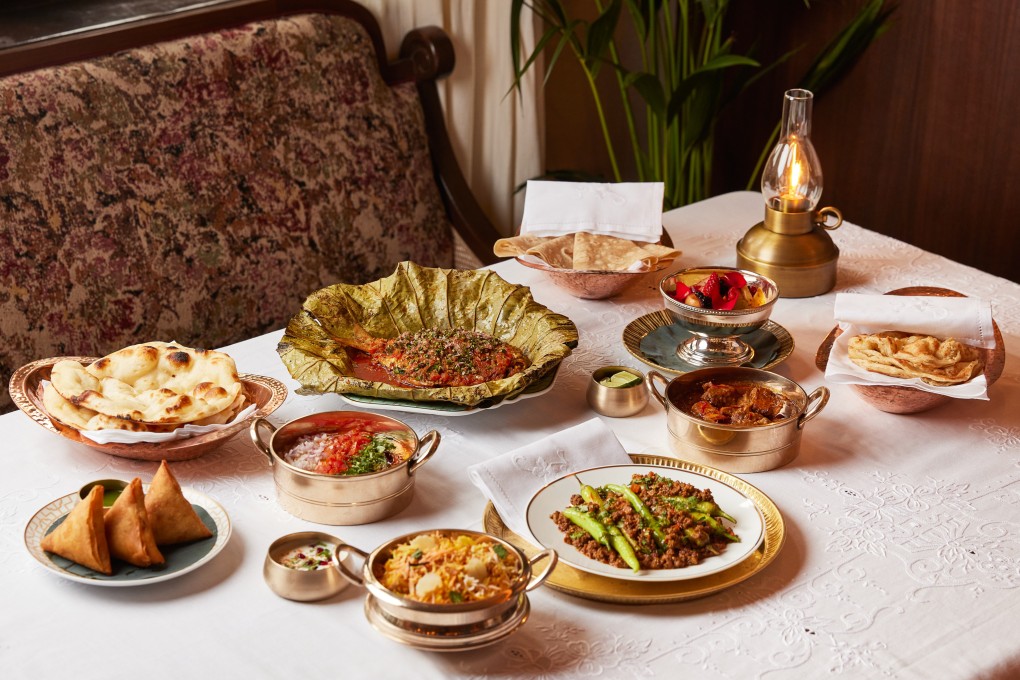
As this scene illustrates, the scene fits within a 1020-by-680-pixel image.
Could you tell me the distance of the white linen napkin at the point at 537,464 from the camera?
1.36 m

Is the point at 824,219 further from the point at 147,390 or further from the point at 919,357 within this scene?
the point at 147,390

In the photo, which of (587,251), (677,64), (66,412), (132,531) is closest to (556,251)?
(587,251)

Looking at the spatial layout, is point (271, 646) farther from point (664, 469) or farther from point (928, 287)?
point (928, 287)

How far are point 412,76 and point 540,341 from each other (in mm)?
1394

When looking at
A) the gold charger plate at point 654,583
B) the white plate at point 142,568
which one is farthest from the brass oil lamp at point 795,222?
the white plate at point 142,568

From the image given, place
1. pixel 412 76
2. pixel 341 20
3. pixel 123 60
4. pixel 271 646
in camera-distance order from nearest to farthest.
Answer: pixel 271 646, pixel 123 60, pixel 341 20, pixel 412 76

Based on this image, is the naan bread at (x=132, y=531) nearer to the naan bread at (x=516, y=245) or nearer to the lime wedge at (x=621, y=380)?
the lime wedge at (x=621, y=380)

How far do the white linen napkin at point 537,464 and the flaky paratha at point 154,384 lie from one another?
1.23 feet

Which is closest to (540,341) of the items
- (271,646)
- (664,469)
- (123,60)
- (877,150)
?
(664,469)

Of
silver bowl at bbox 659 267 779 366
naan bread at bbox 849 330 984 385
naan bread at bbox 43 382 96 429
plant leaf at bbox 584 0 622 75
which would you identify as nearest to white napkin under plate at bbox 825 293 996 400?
naan bread at bbox 849 330 984 385

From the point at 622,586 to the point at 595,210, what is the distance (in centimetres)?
108

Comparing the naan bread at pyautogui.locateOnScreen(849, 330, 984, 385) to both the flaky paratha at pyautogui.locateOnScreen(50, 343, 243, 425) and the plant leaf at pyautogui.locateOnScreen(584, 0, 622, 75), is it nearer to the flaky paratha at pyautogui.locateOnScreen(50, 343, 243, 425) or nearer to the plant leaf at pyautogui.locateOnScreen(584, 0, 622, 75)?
the flaky paratha at pyautogui.locateOnScreen(50, 343, 243, 425)

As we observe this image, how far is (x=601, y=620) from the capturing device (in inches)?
46.9

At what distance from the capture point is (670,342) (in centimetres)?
182
